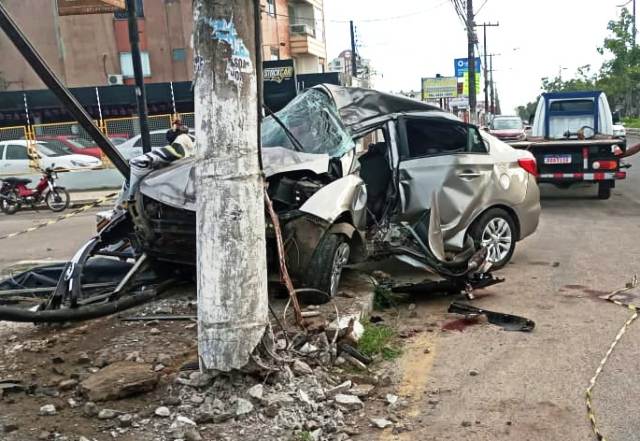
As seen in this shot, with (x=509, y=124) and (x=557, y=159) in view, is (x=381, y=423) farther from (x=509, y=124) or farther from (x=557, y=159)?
(x=509, y=124)

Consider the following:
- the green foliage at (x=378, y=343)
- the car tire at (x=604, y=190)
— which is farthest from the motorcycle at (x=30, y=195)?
the green foliage at (x=378, y=343)

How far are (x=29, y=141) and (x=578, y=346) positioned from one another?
64.5 feet

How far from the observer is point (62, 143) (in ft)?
72.5

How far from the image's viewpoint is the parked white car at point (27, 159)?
68.2 ft

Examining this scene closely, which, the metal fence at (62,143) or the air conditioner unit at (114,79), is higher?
the air conditioner unit at (114,79)

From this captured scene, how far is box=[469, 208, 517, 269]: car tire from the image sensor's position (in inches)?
302

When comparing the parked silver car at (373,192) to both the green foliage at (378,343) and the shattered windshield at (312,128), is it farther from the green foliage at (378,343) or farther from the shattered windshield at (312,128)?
the green foliage at (378,343)

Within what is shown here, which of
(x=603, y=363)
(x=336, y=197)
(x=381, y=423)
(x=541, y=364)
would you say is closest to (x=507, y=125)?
(x=336, y=197)

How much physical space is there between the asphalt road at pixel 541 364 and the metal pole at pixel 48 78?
11.3 ft

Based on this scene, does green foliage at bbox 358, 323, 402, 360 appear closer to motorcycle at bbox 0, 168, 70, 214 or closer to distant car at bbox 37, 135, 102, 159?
motorcycle at bbox 0, 168, 70, 214

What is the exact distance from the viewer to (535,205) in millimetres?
8234

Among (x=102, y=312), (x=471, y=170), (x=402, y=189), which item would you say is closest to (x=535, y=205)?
(x=471, y=170)

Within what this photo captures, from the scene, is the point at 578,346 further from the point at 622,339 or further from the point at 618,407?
the point at 618,407

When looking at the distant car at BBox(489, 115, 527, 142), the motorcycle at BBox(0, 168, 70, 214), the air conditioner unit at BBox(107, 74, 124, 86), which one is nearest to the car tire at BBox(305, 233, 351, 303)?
the motorcycle at BBox(0, 168, 70, 214)
